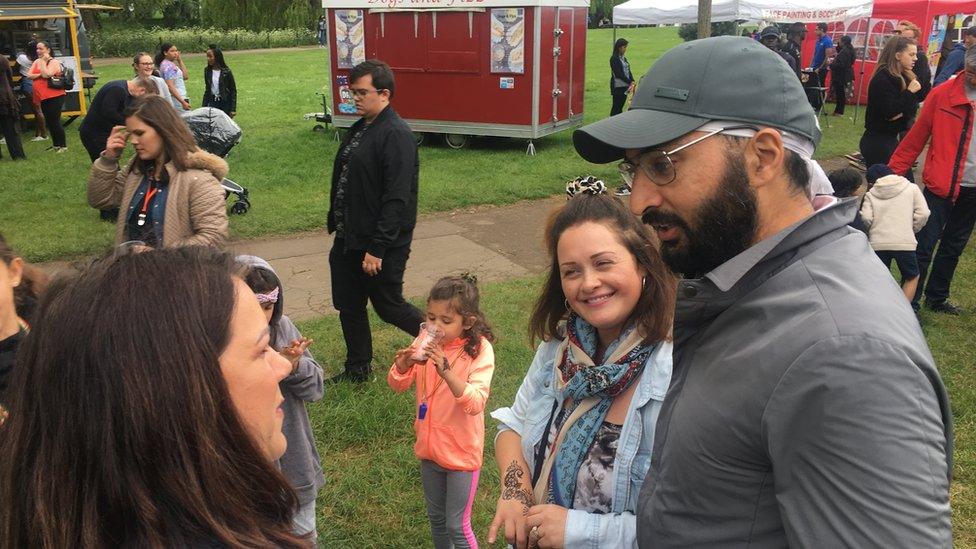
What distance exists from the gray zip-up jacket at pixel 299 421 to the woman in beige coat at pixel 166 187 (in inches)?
41.6

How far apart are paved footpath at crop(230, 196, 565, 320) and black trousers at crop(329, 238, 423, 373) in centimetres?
131

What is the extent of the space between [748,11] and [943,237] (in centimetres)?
1295

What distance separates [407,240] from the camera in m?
4.82

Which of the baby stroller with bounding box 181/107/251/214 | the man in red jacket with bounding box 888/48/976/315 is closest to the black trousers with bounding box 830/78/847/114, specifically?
the man in red jacket with bounding box 888/48/976/315

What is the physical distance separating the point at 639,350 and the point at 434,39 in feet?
36.8

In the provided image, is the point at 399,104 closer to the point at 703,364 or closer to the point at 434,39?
the point at 434,39

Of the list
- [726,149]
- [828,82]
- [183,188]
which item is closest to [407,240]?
[183,188]

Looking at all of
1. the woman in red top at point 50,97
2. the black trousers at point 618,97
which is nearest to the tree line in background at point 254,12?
the woman in red top at point 50,97

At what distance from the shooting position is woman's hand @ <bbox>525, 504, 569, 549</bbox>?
192cm

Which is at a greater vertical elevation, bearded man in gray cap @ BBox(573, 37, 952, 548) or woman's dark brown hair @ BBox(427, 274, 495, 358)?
bearded man in gray cap @ BBox(573, 37, 952, 548)

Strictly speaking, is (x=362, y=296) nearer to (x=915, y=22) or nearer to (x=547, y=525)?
(x=547, y=525)

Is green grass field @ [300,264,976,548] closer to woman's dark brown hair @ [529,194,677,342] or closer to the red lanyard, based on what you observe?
the red lanyard

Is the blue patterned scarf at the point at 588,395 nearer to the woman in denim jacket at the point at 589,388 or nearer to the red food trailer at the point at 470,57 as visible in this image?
the woman in denim jacket at the point at 589,388

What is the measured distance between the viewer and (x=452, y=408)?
10.3ft
